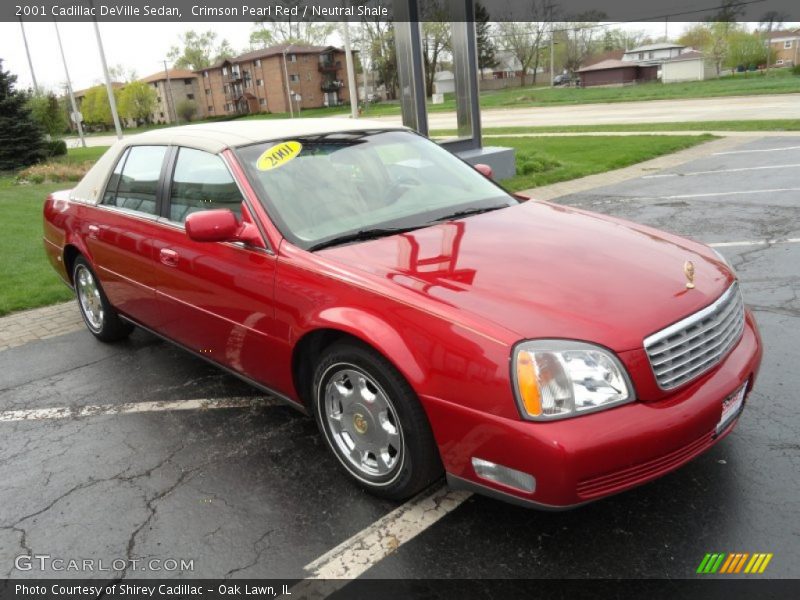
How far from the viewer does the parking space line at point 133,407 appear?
413 centimetres

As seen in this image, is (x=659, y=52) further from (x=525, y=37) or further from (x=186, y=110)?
(x=186, y=110)

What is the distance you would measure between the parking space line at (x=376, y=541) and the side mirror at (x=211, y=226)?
61.5 inches

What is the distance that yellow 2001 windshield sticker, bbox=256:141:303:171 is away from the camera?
11.9 feet

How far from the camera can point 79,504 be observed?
126 inches

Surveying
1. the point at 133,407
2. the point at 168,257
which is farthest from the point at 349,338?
the point at 133,407

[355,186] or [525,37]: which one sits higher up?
[525,37]

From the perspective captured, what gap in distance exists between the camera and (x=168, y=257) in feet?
13.1

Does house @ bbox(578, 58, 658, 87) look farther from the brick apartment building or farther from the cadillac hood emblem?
the cadillac hood emblem

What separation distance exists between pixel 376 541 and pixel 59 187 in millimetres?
19302

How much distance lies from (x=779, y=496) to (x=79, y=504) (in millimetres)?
3180

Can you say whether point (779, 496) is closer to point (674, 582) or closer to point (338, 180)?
point (674, 582)

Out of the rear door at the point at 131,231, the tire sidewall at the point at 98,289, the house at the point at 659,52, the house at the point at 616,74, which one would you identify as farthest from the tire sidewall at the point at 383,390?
the house at the point at 659,52

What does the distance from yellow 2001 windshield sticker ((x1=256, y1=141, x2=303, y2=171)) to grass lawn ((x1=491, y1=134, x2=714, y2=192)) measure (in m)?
8.25

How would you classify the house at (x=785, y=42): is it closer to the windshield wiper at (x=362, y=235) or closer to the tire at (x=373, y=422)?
the windshield wiper at (x=362, y=235)
